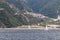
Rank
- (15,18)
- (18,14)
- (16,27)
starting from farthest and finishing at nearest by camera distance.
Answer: (18,14) < (15,18) < (16,27)

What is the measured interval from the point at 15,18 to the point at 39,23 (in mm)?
14084

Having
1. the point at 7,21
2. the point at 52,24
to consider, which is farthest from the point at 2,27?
the point at 52,24

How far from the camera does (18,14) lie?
652ft

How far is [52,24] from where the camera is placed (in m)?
200

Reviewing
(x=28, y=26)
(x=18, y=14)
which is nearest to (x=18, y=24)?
(x=28, y=26)

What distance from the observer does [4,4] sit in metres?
197

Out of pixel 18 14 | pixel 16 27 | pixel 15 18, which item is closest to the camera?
pixel 16 27

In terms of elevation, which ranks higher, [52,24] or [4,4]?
[4,4]

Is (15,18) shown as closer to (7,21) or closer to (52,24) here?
(7,21)

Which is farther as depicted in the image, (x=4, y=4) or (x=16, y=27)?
(x=4, y=4)

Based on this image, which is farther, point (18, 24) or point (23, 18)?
point (23, 18)

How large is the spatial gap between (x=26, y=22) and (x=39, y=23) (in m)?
7.01

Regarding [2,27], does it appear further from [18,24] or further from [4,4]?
[4,4]

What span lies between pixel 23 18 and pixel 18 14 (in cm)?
835
